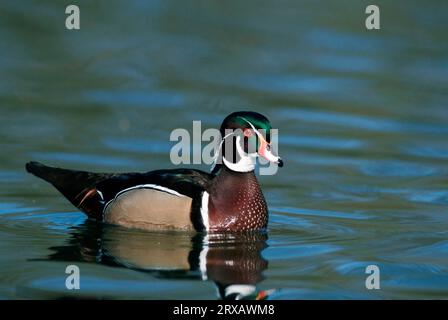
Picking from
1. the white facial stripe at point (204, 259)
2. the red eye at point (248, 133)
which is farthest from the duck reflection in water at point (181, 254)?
the red eye at point (248, 133)

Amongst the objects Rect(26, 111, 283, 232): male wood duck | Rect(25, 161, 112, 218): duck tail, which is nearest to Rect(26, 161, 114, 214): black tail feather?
Rect(25, 161, 112, 218): duck tail

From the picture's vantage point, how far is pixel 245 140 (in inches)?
399

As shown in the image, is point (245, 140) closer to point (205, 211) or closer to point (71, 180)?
point (205, 211)

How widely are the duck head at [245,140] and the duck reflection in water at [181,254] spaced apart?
64 cm

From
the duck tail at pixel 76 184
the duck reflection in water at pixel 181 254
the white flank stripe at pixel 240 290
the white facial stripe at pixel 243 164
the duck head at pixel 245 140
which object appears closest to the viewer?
the white flank stripe at pixel 240 290

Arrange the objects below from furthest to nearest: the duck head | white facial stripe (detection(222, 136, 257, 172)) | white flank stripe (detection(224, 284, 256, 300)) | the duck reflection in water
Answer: white facial stripe (detection(222, 136, 257, 172)), the duck head, the duck reflection in water, white flank stripe (detection(224, 284, 256, 300))

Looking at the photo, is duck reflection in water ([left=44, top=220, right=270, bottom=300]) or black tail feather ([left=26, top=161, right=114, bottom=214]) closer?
duck reflection in water ([left=44, top=220, right=270, bottom=300])

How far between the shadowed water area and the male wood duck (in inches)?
5.8

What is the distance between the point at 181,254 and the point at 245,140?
125cm

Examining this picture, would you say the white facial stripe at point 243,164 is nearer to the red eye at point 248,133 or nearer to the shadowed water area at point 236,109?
the red eye at point 248,133

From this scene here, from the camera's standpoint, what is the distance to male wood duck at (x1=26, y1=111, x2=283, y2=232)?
10.1m

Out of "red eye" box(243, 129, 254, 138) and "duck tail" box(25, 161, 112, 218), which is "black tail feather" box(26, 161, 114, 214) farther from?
"red eye" box(243, 129, 254, 138)

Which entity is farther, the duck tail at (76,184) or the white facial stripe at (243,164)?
the duck tail at (76,184)

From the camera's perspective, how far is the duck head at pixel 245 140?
10.1 metres
